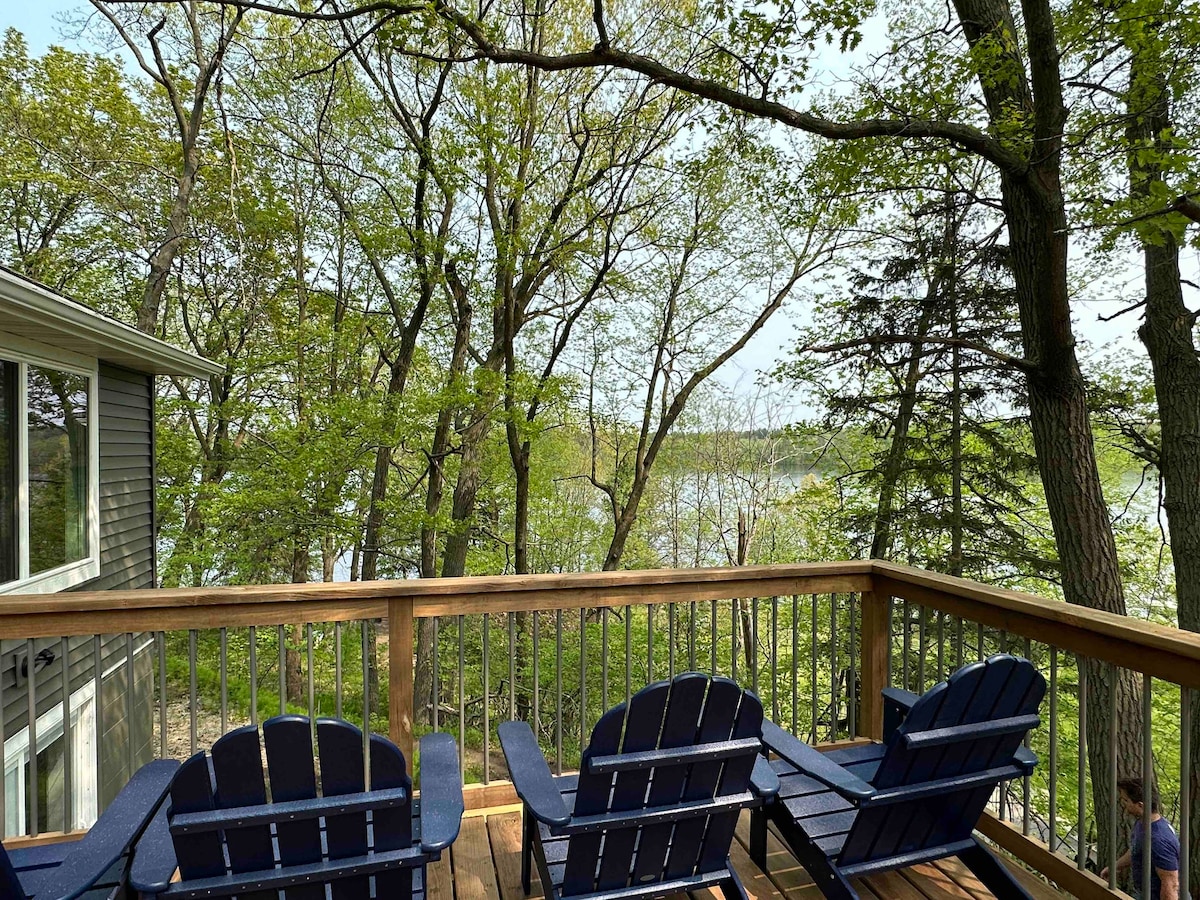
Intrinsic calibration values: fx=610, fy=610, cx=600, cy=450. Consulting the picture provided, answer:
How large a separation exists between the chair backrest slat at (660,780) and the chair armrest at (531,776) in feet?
0.26

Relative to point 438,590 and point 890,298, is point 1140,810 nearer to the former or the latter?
point 438,590

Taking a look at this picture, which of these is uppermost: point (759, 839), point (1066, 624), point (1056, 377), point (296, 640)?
point (1056, 377)

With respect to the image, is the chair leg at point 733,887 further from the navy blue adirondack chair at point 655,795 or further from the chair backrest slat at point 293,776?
the chair backrest slat at point 293,776

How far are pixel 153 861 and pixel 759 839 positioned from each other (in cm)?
179

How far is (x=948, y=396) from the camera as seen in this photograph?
7.20m

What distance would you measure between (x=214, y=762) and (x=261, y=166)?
1111 centimetres

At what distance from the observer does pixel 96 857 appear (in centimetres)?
134

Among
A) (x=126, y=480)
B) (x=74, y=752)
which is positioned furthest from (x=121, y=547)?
(x=74, y=752)

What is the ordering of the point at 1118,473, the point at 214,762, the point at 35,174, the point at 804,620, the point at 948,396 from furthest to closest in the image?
the point at 804,620, the point at 1118,473, the point at 35,174, the point at 948,396, the point at 214,762

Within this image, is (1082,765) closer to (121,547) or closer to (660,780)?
(660,780)

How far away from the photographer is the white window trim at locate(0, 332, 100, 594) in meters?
4.07

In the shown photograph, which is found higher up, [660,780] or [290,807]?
[290,807]

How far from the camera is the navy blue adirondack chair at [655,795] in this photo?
1600 mm

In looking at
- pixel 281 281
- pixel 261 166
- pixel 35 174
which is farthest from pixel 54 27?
pixel 281 281
